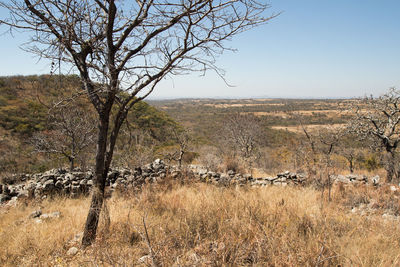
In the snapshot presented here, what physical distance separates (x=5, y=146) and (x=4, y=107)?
8.15m

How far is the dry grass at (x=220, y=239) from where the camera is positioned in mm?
2236

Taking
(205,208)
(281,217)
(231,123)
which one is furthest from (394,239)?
(231,123)

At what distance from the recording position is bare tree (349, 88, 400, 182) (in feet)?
31.1

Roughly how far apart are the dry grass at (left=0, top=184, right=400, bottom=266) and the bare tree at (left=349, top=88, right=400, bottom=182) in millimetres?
7872

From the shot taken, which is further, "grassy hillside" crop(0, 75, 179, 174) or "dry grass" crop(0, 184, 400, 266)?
"grassy hillside" crop(0, 75, 179, 174)

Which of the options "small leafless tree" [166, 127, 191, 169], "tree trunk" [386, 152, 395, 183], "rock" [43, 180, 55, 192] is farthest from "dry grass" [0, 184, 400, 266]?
"tree trunk" [386, 152, 395, 183]

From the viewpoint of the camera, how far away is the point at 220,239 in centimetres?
256

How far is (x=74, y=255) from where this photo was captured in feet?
9.19

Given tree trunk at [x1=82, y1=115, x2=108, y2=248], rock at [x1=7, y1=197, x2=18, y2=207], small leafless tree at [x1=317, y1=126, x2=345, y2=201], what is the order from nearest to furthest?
tree trunk at [x1=82, y1=115, x2=108, y2=248] < small leafless tree at [x1=317, y1=126, x2=345, y2=201] < rock at [x1=7, y1=197, x2=18, y2=207]

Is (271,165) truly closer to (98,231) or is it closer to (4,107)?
(98,231)

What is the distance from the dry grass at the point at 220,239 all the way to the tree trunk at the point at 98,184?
200mm

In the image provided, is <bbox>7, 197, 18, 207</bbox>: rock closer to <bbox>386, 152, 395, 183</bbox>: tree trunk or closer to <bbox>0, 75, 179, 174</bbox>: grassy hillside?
<bbox>0, 75, 179, 174</bbox>: grassy hillside

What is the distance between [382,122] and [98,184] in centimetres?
1260

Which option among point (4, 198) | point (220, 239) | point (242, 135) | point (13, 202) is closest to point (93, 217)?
point (220, 239)
